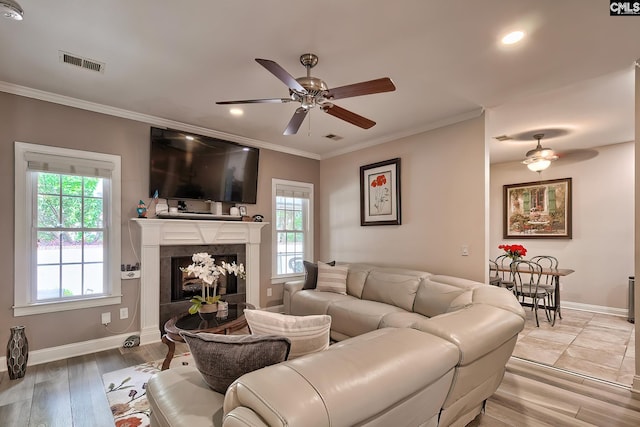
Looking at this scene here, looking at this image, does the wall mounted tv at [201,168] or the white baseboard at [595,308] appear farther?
the white baseboard at [595,308]

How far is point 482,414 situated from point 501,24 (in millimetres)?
2806

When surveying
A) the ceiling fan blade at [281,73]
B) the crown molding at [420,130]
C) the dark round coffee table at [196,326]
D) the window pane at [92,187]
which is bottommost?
the dark round coffee table at [196,326]

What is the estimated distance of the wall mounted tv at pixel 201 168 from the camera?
13.1ft

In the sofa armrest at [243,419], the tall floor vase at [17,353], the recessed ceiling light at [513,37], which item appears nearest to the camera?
the sofa armrest at [243,419]

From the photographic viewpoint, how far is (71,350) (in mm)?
3406

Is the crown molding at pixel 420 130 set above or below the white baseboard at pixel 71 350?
above

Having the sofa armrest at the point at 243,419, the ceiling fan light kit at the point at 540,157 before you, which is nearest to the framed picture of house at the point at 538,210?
the ceiling fan light kit at the point at 540,157

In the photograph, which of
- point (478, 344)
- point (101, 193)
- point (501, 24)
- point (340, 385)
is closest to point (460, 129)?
point (501, 24)

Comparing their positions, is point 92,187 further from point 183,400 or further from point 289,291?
point 183,400

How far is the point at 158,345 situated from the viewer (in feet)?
12.3

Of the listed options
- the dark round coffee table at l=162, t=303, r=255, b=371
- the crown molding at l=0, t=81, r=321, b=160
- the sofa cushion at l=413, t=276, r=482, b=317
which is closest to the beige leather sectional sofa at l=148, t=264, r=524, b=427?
the sofa cushion at l=413, t=276, r=482, b=317

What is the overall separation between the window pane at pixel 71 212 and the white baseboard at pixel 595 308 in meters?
7.44

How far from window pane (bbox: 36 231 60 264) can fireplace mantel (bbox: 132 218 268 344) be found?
2.57ft

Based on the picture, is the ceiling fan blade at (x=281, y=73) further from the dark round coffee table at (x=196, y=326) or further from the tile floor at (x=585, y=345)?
the tile floor at (x=585, y=345)
